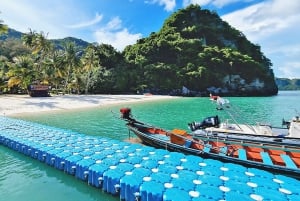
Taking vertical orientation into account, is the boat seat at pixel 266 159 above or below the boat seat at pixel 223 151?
below

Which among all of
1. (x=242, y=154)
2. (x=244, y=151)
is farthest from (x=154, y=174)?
(x=244, y=151)

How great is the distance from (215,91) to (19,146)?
2834 inches

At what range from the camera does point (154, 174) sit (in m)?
8.80

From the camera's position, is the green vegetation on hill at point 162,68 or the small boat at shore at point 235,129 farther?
the green vegetation on hill at point 162,68

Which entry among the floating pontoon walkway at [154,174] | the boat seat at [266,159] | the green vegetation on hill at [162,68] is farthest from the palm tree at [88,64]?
the boat seat at [266,159]

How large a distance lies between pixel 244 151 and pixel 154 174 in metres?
4.87

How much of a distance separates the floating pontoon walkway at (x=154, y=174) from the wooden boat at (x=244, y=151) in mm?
761

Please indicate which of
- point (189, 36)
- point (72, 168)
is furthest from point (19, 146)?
point (189, 36)

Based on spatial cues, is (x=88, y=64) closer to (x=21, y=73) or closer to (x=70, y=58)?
(x=70, y=58)

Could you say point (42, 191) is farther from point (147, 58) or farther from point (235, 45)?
point (235, 45)

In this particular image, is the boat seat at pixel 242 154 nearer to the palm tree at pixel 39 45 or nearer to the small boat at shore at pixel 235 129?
the small boat at shore at pixel 235 129

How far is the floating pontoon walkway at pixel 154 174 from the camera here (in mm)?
7355

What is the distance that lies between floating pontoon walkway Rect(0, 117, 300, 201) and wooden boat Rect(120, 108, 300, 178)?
29.9 inches

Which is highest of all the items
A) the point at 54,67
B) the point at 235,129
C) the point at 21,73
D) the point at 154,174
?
the point at 54,67
